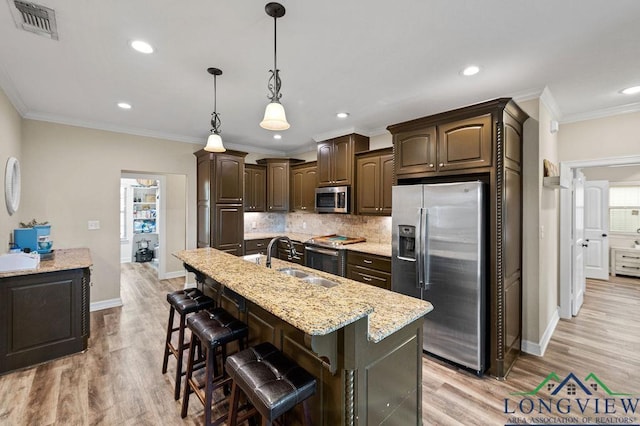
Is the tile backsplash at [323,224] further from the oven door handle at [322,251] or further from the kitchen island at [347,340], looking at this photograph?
the kitchen island at [347,340]

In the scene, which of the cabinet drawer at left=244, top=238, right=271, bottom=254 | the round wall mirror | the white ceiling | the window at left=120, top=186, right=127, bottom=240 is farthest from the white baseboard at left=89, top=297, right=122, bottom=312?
the window at left=120, top=186, right=127, bottom=240

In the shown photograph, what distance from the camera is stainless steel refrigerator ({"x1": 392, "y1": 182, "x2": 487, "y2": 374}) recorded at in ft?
8.34

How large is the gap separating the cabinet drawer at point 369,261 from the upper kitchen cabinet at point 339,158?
1.14 m

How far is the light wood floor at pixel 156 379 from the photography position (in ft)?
6.81

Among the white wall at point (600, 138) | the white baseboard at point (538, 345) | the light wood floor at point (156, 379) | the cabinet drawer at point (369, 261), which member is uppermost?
the white wall at point (600, 138)

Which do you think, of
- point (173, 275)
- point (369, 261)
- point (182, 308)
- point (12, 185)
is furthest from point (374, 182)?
point (173, 275)

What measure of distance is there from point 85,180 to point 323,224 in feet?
12.3

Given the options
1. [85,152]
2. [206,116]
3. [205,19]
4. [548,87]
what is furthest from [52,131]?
[548,87]

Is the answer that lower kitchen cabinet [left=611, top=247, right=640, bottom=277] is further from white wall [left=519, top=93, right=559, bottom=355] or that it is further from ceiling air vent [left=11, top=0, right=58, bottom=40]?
ceiling air vent [left=11, top=0, right=58, bottom=40]

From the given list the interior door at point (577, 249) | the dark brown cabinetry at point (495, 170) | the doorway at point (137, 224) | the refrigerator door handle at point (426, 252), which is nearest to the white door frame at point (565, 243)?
the interior door at point (577, 249)

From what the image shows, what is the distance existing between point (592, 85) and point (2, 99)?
5.73 meters

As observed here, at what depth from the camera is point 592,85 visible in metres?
2.73

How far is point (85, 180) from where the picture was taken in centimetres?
405

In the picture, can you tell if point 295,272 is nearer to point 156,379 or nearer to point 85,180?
point 156,379
